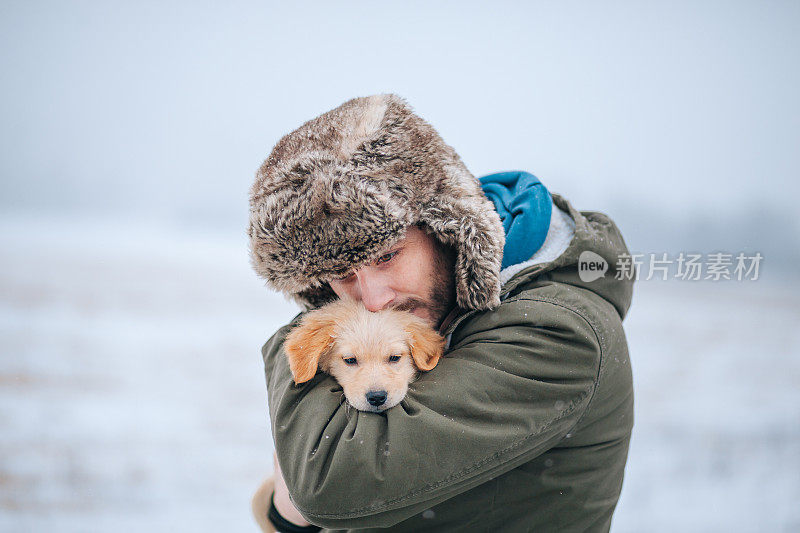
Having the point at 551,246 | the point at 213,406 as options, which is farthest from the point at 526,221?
the point at 213,406

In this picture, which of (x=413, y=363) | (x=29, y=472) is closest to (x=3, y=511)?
(x=29, y=472)

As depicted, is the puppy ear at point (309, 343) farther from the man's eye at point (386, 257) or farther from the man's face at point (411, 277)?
the man's eye at point (386, 257)

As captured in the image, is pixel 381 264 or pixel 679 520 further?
pixel 679 520

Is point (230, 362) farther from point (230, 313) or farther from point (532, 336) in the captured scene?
point (532, 336)

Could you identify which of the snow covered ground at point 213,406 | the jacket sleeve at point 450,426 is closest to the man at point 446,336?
the jacket sleeve at point 450,426

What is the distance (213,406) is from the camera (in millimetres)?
5664

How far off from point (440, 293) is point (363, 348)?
0.35m

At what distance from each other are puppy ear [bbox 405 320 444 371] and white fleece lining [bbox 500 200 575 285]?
321 mm

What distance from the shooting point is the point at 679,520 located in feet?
12.9

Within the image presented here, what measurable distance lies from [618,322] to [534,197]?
0.49 m

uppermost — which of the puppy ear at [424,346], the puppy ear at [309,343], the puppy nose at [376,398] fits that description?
the puppy ear at [309,343]

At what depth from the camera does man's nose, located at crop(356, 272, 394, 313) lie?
190 centimetres

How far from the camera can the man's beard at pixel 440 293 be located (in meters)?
1.92

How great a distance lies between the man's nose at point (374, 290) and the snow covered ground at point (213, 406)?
2818 millimetres
